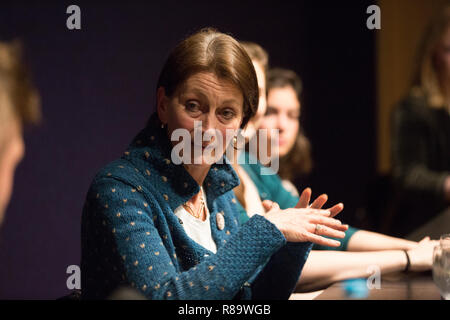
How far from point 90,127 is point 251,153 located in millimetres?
759

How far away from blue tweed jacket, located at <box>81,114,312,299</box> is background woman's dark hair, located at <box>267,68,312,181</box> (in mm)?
1431

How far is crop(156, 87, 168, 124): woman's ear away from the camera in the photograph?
139 centimetres

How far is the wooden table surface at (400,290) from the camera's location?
1.39 m

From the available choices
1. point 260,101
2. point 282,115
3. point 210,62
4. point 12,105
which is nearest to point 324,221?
point 210,62

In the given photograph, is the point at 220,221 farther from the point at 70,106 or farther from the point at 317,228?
the point at 70,106

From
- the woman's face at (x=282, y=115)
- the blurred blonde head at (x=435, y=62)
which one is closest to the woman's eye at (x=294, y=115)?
the woman's face at (x=282, y=115)

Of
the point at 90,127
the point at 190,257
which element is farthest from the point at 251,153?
the point at 190,257

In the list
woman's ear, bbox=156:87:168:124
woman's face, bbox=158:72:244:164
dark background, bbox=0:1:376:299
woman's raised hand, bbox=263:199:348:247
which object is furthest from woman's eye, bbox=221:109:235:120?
dark background, bbox=0:1:376:299

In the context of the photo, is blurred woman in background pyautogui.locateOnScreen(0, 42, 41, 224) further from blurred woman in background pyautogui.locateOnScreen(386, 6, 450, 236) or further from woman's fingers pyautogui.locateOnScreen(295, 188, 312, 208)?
blurred woman in background pyautogui.locateOnScreen(386, 6, 450, 236)

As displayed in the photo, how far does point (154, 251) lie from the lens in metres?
1.21

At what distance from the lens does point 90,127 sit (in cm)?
269

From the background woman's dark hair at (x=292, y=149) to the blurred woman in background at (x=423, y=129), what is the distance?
46cm
